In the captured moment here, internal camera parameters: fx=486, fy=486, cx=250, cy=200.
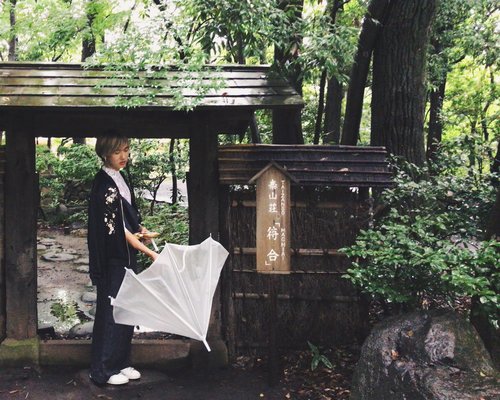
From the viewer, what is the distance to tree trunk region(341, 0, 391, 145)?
23.7 ft

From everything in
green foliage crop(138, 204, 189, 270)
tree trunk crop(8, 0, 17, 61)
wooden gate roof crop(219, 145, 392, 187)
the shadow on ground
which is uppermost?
tree trunk crop(8, 0, 17, 61)

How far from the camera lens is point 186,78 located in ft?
16.8

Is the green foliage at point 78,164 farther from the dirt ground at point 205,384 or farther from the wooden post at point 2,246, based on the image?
the dirt ground at point 205,384

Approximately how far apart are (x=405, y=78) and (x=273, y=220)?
3665 millimetres

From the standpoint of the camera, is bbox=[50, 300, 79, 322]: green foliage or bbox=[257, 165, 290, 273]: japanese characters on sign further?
bbox=[50, 300, 79, 322]: green foliage

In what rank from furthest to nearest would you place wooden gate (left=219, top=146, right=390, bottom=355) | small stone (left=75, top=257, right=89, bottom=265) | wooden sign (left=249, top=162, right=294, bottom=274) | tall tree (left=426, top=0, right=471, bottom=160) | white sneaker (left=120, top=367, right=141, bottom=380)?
small stone (left=75, top=257, right=89, bottom=265), tall tree (left=426, top=0, right=471, bottom=160), wooden gate (left=219, top=146, right=390, bottom=355), white sneaker (left=120, top=367, right=141, bottom=380), wooden sign (left=249, top=162, right=294, bottom=274)

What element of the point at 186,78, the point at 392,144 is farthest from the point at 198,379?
the point at 392,144

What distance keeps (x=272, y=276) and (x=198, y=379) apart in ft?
5.06

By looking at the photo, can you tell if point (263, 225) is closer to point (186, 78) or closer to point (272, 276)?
point (272, 276)

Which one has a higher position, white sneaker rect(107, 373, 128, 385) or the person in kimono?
the person in kimono

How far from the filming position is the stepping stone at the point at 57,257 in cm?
1219

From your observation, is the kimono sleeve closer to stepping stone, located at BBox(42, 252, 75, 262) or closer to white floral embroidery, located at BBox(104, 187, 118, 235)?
white floral embroidery, located at BBox(104, 187, 118, 235)

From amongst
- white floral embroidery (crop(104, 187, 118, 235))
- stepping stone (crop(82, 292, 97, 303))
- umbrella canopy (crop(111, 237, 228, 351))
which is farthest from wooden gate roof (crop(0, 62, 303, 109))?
stepping stone (crop(82, 292, 97, 303))

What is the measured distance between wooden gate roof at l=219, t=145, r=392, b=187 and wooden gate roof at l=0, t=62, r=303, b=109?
2.03 ft
